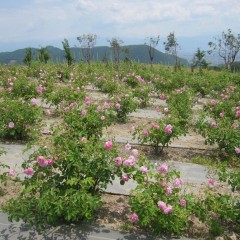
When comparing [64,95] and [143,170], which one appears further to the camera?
[64,95]

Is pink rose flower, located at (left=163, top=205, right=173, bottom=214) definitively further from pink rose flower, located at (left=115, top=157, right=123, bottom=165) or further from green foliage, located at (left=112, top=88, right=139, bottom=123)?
green foliage, located at (left=112, top=88, right=139, bottom=123)

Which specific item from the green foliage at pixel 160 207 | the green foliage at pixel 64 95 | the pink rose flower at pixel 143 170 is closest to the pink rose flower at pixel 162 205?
the green foliage at pixel 160 207

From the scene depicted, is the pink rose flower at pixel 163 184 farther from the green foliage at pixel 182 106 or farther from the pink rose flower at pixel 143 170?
the green foliage at pixel 182 106

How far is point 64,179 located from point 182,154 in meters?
2.71

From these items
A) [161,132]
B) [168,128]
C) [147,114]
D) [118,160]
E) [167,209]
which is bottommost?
[147,114]

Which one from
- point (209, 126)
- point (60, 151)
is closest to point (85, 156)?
point (60, 151)

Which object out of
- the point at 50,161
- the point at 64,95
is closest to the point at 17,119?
the point at 64,95

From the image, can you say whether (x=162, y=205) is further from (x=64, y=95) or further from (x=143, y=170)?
(x=64, y=95)

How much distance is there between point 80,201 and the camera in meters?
3.14

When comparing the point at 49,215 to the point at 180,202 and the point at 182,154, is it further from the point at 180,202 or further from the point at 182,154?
the point at 182,154

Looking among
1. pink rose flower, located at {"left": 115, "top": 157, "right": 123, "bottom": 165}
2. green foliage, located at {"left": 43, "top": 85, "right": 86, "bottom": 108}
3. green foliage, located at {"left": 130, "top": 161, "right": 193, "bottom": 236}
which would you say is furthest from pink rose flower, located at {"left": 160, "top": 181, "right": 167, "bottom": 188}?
green foliage, located at {"left": 43, "top": 85, "right": 86, "bottom": 108}

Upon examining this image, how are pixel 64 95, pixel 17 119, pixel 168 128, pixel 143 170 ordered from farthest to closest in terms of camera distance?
pixel 64 95
pixel 17 119
pixel 168 128
pixel 143 170

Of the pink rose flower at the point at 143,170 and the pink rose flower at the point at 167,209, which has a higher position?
the pink rose flower at the point at 143,170

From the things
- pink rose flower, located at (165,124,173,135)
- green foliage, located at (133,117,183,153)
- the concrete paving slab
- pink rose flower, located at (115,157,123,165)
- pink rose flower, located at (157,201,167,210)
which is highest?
pink rose flower, located at (115,157,123,165)
